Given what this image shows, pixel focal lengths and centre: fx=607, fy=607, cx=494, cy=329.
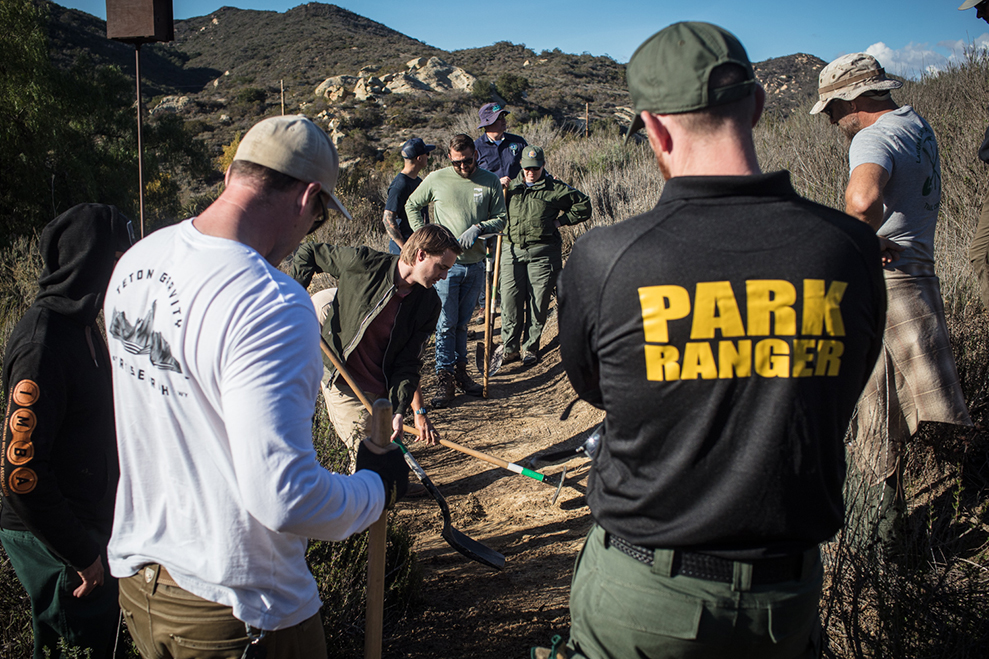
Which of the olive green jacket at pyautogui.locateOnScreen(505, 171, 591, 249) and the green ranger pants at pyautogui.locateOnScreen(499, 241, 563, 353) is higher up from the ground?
the olive green jacket at pyautogui.locateOnScreen(505, 171, 591, 249)

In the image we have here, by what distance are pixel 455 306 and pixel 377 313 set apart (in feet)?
8.78

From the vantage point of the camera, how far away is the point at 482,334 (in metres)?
8.48

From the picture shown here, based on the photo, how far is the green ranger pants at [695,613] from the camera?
1.22 meters

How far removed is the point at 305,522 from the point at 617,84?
45.7 metres

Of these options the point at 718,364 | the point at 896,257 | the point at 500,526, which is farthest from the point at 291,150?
the point at 500,526

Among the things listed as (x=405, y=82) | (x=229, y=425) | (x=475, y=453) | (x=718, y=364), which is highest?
(x=405, y=82)

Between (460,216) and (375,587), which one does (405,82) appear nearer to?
(460,216)

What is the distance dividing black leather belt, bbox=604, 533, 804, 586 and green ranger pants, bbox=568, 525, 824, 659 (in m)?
0.01

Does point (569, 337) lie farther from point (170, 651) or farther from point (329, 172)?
point (170, 651)

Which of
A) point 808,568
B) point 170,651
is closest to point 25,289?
point 170,651

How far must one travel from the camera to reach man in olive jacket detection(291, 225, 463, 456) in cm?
355

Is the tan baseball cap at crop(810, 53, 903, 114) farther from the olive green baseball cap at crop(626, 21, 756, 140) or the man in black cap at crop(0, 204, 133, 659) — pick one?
the man in black cap at crop(0, 204, 133, 659)

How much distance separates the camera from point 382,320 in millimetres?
3633

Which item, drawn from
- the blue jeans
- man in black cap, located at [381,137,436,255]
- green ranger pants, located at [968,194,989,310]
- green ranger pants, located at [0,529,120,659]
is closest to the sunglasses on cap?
green ranger pants, located at [0,529,120,659]
